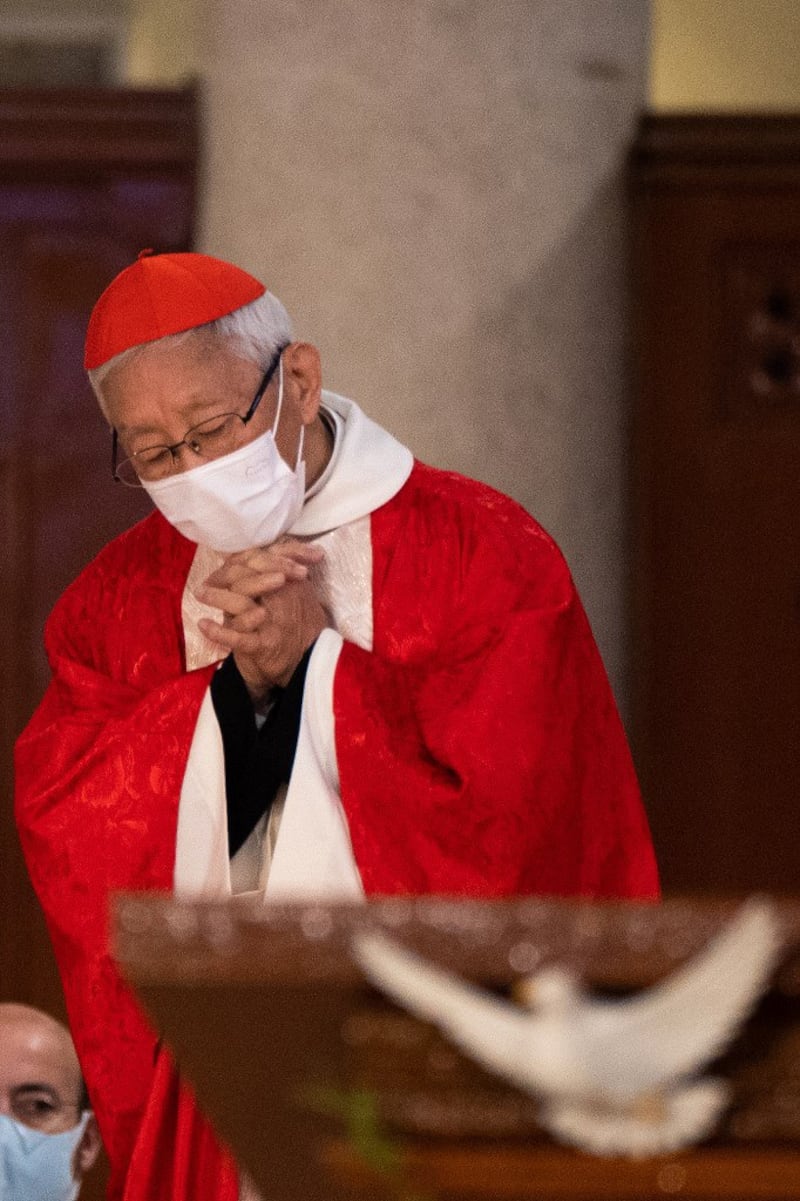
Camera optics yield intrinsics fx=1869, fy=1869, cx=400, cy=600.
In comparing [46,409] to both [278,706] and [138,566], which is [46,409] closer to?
[138,566]

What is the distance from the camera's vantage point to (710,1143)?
5.08 ft

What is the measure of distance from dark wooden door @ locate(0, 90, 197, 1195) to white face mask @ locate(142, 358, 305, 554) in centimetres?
247

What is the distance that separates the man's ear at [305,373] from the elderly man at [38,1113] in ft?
4.42

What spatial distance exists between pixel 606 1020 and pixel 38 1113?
2402 mm

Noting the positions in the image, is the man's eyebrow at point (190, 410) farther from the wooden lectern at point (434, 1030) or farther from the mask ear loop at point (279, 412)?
the wooden lectern at point (434, 1030)

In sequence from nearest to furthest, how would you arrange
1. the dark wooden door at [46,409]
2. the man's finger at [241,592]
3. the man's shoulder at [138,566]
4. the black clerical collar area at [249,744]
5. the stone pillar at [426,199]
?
the man's finger at [241,592], the black clerical collar area at [249,744], the man's shoulder at [138,566], the stone pillar at [426,199], the dark wooden door at [46,409]

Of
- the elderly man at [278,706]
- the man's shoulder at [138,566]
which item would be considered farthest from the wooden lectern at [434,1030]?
the man's shoulder at [138,566]

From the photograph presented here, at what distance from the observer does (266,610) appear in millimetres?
2865

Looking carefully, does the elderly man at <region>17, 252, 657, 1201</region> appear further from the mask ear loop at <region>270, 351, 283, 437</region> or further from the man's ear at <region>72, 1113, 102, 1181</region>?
the man's ear at <region>72, 1113, 102, 1181</region>

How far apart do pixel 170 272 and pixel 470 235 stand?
1.90m

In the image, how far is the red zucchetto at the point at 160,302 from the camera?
2.95 metres

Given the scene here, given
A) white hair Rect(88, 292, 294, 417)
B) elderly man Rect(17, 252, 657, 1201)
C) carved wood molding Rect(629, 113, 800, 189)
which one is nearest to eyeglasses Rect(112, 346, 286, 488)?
elderly man Rect(17, 252, 657, 1201)

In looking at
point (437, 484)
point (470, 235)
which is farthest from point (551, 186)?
point (437, 484)

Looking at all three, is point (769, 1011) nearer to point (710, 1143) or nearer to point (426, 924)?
point (710, 1143)
